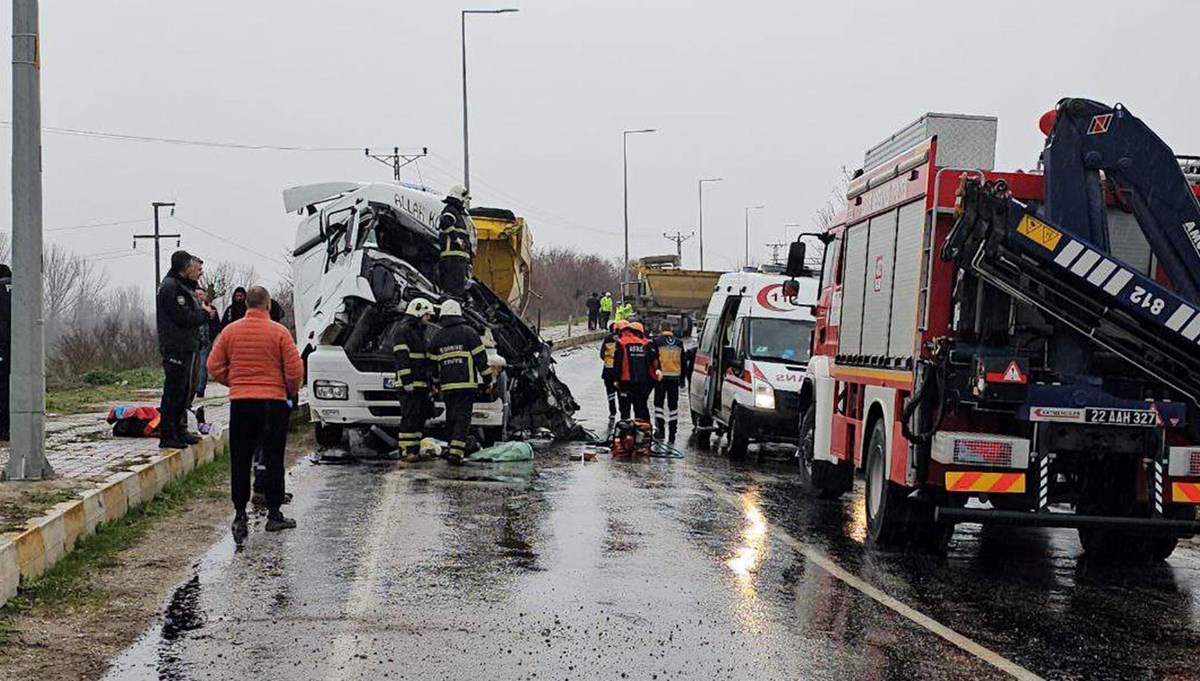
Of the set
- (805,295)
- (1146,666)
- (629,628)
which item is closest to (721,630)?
(629,628)

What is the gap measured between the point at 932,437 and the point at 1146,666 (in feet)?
8.49

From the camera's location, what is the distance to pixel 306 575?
329 inches

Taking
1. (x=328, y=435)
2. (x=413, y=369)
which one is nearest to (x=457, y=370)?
(x=413, y=369)

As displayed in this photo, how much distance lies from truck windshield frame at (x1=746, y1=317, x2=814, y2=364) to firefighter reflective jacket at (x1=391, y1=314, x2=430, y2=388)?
163 inches

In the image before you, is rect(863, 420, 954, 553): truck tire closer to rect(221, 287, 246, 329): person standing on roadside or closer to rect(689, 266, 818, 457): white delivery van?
rect(689, 266, 818, 457): white delivery van

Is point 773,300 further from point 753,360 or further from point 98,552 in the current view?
point 98,552

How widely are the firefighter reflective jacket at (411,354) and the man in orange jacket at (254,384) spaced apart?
14.8ft

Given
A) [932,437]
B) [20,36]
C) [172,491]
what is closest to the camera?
[932,437]

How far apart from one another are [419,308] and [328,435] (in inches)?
106

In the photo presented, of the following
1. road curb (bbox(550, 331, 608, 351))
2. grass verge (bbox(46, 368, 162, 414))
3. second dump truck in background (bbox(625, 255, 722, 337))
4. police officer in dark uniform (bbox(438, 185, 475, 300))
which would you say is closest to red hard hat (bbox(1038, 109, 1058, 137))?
police officer in dark uniform (bbox(438, 185, 475, 300))

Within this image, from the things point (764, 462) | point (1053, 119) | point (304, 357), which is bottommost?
point (764, 462)

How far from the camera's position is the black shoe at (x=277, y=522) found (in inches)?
399

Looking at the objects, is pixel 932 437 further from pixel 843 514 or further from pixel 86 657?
pixel 86 657

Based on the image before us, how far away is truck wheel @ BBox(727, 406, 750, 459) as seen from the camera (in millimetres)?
16203
